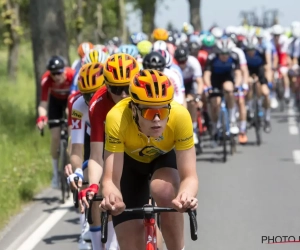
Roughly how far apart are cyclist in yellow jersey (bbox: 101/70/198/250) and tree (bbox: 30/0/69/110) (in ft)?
38.5

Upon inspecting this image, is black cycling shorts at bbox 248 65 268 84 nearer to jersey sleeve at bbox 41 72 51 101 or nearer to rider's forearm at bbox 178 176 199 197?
jersey sleeve at bbox 41 72 51 101

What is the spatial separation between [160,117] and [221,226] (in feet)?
13.9

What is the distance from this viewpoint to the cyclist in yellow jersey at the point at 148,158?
577 centimetres

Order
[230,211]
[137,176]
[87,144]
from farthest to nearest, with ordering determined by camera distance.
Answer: [230,211], [87,144], [137,176]

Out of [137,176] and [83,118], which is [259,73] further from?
[137,176]

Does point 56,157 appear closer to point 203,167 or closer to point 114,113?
point 203,167

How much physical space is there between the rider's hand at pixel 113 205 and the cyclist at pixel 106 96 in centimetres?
88

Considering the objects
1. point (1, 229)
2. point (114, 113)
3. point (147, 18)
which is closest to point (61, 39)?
point (1, 229)

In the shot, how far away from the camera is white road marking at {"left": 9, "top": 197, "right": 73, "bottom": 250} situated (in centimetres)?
927

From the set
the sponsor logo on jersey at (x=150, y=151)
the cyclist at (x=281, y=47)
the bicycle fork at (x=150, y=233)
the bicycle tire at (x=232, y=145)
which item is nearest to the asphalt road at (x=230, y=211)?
the bicycle tire at (x=232, y=145)

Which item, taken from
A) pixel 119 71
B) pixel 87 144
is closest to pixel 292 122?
pixel 87 144

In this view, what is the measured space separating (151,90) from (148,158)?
810 mm

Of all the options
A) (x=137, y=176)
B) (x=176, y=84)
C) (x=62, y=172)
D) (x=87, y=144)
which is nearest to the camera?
(x=137, y=176)

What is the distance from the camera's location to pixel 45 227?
10156mm
